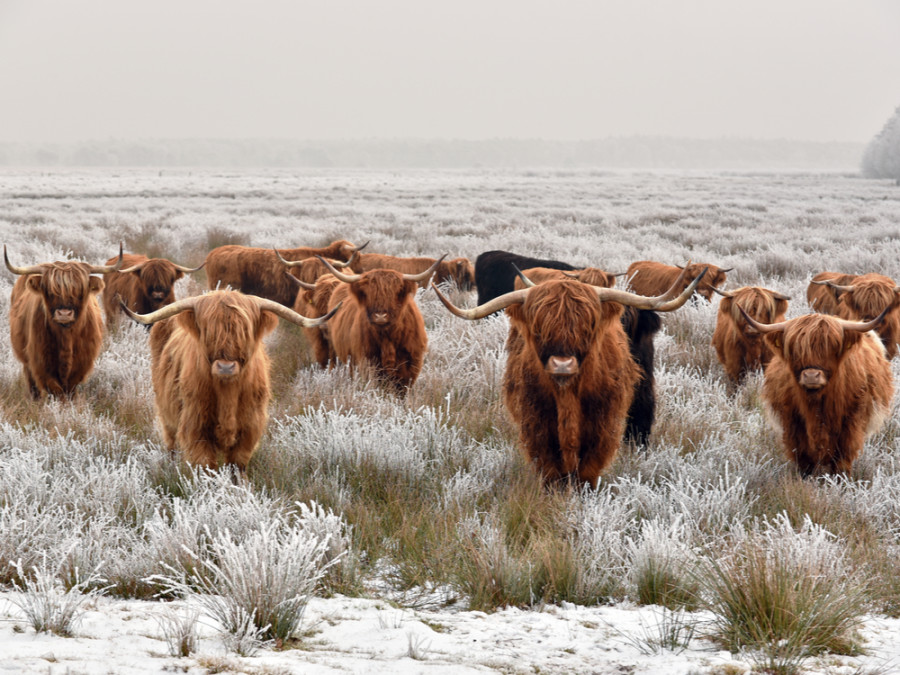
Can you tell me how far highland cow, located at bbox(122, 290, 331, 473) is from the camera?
13.4ft

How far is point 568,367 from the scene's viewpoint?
12.2ft

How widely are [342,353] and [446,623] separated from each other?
455 cm

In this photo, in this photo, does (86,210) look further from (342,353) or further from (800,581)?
(800,581)

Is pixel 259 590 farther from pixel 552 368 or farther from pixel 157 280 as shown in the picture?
pixel 157 280

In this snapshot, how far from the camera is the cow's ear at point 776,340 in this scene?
4613 millimetres

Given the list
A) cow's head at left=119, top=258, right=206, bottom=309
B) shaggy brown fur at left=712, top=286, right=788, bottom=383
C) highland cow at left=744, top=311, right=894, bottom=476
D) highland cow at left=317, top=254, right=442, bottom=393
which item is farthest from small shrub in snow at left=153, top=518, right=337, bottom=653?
cow's head at left=119, top=258, right=206, bottom=309

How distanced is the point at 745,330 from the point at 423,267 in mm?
6154

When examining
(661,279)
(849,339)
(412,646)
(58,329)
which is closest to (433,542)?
(412,646)

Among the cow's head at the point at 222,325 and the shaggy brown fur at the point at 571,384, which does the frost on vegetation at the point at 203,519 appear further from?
the shaggy brown fur at the point at 571,384

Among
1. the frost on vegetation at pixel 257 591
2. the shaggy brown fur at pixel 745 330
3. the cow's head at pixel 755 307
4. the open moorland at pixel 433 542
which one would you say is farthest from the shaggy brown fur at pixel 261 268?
the frost on vegetation at pixel 257 591

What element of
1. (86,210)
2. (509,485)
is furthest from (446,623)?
(86,210)

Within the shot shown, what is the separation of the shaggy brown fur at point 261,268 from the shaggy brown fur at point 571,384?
7165 millimetres

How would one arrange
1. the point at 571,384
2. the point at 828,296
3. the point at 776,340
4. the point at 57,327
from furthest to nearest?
the point at 828,296, the point at 57,327, the point at 776,340, the point at 571,384

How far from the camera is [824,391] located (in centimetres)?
442
